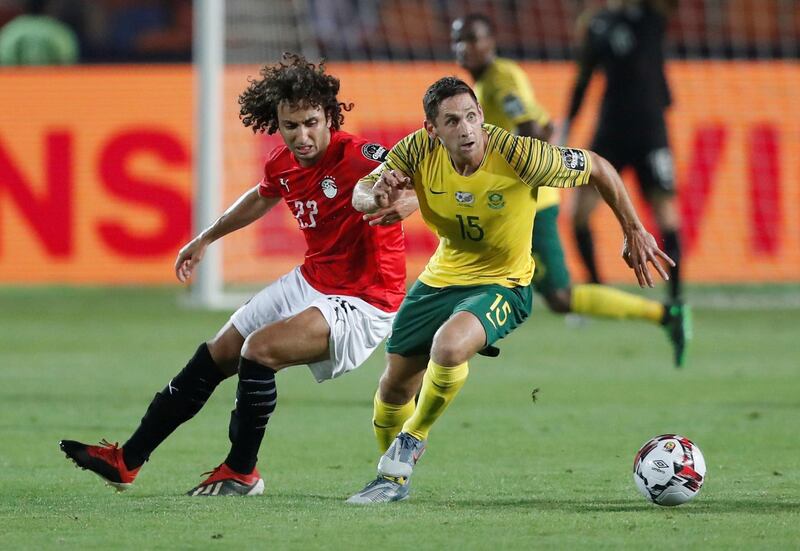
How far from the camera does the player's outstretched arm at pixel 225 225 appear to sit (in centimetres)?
607

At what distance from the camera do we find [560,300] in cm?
909

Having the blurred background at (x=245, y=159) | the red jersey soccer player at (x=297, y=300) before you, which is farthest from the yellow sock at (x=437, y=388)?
the blurred background at (x=245, y=159)

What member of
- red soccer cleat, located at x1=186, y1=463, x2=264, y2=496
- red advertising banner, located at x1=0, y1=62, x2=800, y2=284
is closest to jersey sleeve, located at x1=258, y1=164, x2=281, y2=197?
red soccer cleat, located at x1=186, y1=463, x2=264, y2=496

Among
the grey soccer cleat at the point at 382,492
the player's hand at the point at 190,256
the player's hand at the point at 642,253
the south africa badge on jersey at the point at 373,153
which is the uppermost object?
the south africa badge on jersey at the point at 373,153

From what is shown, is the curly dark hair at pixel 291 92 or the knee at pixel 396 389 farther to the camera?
the knee at pixel 396 389

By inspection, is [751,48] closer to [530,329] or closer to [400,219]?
[530,329]

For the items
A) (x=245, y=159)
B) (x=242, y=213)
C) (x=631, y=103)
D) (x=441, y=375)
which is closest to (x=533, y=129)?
(x=631, y=103)

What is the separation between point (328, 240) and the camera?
19.4 feet

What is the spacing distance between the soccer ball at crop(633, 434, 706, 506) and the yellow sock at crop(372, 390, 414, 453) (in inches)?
39.0

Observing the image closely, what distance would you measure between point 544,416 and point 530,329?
452 centimetres

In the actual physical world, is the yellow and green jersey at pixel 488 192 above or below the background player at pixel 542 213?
above

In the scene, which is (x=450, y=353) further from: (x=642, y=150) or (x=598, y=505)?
(x=642, y=150)

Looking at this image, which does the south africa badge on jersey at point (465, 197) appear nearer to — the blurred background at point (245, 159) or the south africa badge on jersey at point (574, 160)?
the south africa badge on jersey at point (574, 160)

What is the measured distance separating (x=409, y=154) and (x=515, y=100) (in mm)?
3600
